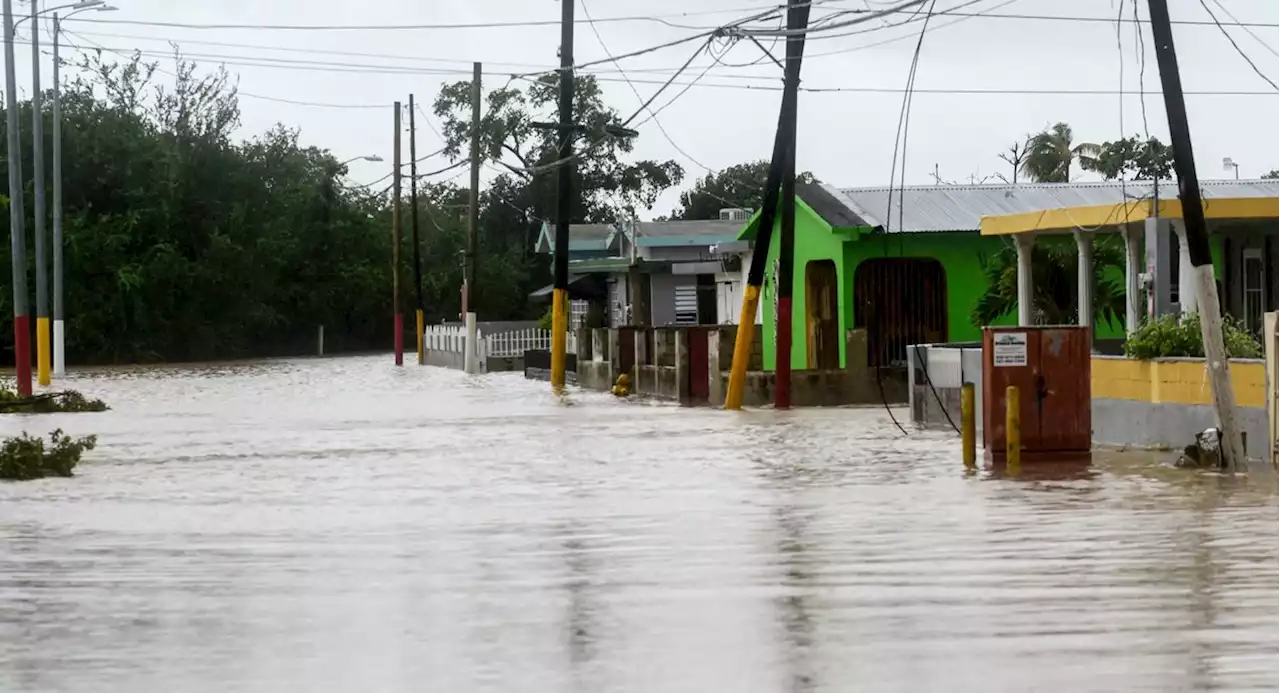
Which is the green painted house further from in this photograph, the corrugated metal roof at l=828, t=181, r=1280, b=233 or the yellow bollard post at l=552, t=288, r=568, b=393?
the yellow bollard post at l=552, t=288, r=568, b=393

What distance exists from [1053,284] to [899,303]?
19.6 feet

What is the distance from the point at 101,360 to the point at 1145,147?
38349mm

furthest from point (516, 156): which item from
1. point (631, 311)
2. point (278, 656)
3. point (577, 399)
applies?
point (278, 656)

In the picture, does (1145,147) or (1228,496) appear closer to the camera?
(1228,496)

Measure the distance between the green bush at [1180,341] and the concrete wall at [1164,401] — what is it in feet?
0.55

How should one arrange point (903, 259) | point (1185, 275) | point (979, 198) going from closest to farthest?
point (1185, 275) < point (903, 259) < point (979, 198)

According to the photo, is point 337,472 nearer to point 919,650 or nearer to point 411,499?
point 411,499

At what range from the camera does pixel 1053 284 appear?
1319 inches

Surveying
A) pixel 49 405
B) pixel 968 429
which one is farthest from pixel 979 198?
pixel 968 429

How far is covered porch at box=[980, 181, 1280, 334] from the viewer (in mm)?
26219

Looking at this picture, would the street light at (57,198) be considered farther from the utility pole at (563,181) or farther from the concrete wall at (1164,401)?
the concrete wall at (1164,401)

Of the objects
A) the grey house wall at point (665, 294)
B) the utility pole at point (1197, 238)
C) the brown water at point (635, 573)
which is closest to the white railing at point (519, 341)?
the grey house wall at point (665, 294)

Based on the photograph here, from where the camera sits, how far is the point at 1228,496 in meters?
17.5

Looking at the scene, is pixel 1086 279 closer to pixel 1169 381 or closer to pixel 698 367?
pixel 1169 381
